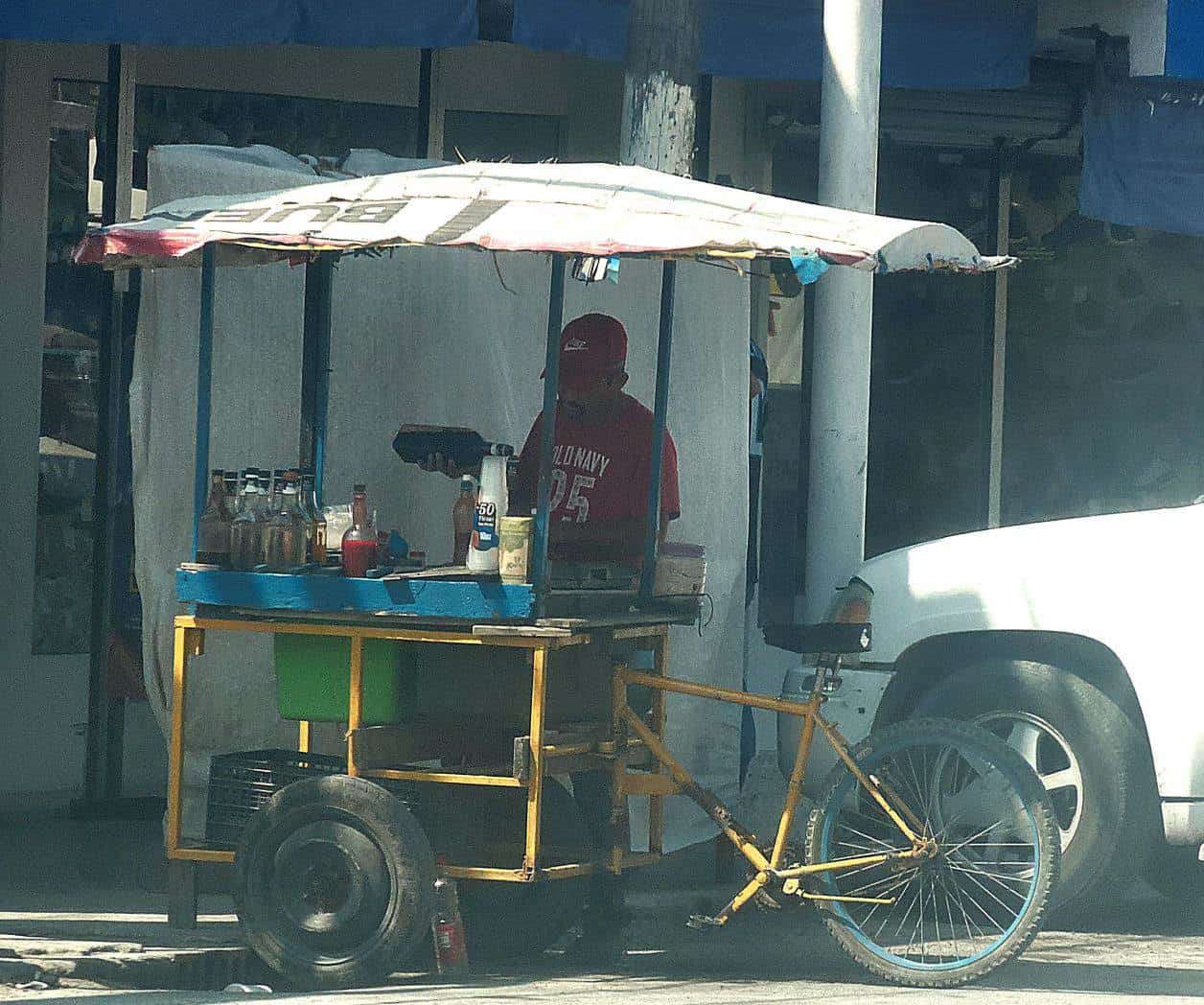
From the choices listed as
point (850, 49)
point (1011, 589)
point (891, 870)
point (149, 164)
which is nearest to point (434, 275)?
point (149, 164)

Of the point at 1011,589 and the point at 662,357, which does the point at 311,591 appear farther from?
the point at 1011,589

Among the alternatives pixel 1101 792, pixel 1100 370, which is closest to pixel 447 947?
pixel 1101 792

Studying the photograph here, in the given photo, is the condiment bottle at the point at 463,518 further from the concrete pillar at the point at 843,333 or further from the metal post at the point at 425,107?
the metal post at the point at 425,107

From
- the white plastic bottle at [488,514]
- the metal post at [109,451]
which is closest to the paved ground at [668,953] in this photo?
the metal post at [109,451]

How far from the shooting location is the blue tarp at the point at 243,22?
309 inches

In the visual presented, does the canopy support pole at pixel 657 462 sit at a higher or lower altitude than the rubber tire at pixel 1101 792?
higher

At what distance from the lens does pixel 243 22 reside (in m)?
8.05

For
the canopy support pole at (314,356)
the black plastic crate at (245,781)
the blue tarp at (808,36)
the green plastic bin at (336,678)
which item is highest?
the blue tarp at (808,36)

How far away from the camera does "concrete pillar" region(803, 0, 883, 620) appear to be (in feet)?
26.7

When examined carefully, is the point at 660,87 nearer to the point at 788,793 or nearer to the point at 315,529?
the point at 315,529

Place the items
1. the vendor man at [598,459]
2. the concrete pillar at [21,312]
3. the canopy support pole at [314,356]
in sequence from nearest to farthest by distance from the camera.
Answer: the vendor man at [598,459] → the canopy support pole at [314,356] → the concrete pillar at [21,312]

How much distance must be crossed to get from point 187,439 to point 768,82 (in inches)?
140

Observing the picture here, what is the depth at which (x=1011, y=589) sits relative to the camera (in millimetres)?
6852

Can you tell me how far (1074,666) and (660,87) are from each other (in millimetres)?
2501
